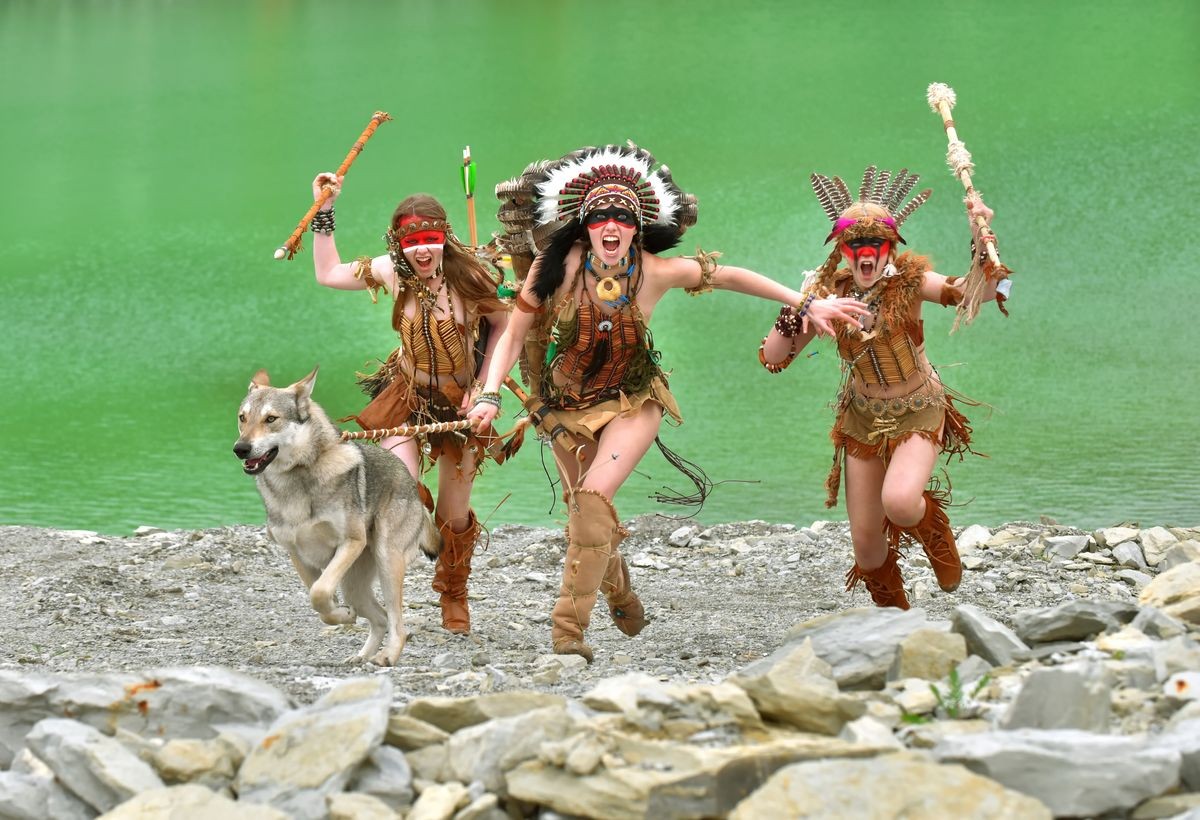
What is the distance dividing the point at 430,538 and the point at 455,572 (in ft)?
0.95

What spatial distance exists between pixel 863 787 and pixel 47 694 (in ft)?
8.78

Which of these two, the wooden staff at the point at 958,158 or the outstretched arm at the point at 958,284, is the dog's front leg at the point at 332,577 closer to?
the outstretched arm at the point at 958,284

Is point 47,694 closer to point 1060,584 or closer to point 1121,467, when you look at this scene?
point 1060,584

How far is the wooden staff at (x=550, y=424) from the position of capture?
6.86 m

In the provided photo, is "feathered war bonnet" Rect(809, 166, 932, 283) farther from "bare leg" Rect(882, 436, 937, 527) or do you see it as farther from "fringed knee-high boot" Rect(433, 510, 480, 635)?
"fringed knee-high boot" Rect(433, 510, 480, 635)

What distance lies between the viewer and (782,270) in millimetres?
14852

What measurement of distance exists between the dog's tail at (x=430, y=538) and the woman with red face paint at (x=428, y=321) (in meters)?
0.05

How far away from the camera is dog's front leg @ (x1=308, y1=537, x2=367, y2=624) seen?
6.59 metres

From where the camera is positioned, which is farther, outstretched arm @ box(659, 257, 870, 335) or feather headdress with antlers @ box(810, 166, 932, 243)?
feather headdress with antlers @ box(810, 166, 932, 243)

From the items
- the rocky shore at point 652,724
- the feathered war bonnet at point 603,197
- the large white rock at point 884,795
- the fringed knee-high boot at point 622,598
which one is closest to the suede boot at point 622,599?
the fringed knee-high boot at point 622,598

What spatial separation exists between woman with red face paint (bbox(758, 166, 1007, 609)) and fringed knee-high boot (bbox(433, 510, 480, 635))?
5.39 ft

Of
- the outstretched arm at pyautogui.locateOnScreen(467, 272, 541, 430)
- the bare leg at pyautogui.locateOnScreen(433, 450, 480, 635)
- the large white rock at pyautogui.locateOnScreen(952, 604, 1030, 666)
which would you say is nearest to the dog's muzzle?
the outstretched arm at pyautogui.locateOnScreen(467, 272, 541, 430)

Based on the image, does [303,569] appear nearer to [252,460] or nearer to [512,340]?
[252,460]

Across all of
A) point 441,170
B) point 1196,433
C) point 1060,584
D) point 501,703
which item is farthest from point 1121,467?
point 441,170
